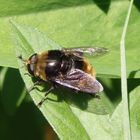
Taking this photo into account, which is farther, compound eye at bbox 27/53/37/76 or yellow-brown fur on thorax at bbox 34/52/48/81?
yellow-brown fur on thorax at bbox 34/52/48/81

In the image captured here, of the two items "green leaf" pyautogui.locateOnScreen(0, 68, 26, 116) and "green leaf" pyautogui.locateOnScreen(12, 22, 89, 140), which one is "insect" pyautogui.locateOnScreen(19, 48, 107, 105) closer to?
"green leaf" pyautogui.locateOnScreen(12, 22, 89, 140)

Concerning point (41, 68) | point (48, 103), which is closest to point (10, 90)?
point (41, 68)

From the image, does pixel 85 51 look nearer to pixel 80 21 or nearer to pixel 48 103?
pixel 80 21

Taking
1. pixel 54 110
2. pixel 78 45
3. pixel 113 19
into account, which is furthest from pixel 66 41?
pixel 54 110

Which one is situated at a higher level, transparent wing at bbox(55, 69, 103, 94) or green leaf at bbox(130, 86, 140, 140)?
transparent wing at bbox(55, 69, 103, 94)

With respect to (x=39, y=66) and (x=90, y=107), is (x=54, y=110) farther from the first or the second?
(x=39, y=66)

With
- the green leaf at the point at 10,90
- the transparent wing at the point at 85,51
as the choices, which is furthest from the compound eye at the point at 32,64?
the green leaf at the point at 10,90

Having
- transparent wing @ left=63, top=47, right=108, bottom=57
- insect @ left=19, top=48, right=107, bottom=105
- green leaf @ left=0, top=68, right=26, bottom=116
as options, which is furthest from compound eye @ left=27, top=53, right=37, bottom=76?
green leaf @ left=0, top=68, right=26, bottom=116
